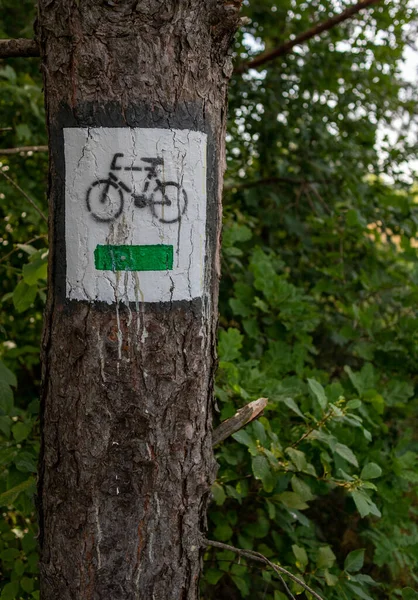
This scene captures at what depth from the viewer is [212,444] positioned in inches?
59.6

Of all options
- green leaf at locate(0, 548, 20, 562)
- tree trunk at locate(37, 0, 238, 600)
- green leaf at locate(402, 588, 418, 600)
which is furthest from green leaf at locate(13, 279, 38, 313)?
green leaf at locate(402, 588, 418, 600)

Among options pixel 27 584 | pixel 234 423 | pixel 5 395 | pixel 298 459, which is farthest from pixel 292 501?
pixel 5 395

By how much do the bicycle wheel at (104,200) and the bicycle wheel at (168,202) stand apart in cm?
7

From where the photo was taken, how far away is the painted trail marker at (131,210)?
4.15ft

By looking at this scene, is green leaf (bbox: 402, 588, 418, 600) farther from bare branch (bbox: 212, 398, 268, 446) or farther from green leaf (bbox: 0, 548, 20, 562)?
green leaf (bbox: 0, 548, 20, 562)

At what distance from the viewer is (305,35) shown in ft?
9.97

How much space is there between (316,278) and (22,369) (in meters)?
1.60

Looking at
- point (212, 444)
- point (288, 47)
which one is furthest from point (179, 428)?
point (288, 47)

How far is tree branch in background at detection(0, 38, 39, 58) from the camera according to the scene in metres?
1.40

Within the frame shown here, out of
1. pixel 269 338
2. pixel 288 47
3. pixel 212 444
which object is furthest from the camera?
pixel 288 47

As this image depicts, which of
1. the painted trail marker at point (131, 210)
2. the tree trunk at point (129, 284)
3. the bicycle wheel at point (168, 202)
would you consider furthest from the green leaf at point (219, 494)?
the bicycle wheel at point (168, 202)

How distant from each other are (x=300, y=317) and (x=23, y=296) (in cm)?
103

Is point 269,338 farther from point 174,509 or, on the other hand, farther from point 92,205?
point 92,205

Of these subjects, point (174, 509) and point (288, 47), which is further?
point (288, 47)
